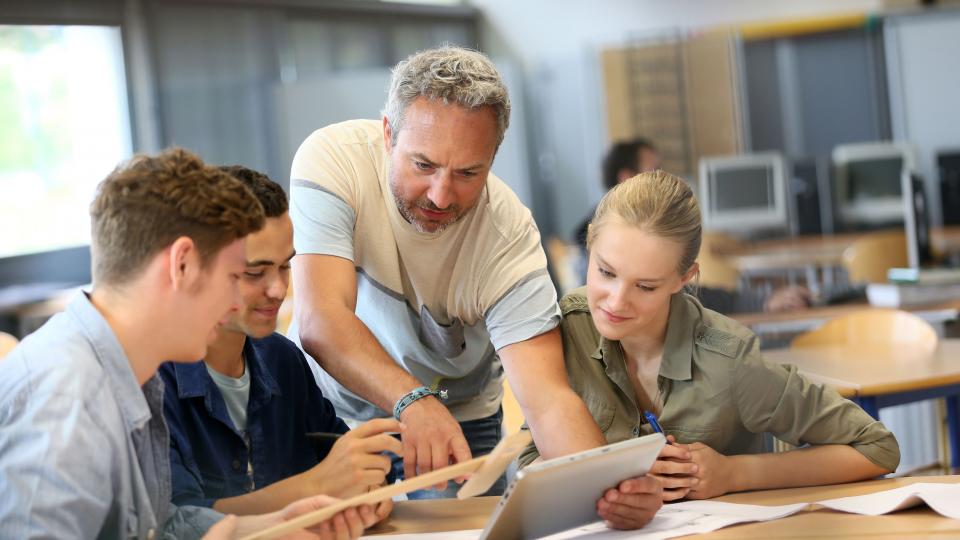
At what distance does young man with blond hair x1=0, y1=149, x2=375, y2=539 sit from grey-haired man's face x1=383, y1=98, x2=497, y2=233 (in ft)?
1.62

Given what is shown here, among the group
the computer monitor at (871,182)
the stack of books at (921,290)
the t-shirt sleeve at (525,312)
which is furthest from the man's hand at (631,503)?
the computer monitor at (871,182)

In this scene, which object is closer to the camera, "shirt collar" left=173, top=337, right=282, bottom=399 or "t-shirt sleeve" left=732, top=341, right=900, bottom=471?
"shirt collar" left=173, top=337, right=282, bottom=399

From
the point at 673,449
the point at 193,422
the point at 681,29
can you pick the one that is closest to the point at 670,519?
the point at 673,449

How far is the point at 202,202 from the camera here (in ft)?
4.41

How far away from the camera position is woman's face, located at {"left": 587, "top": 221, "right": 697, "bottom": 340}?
1867 millimetres

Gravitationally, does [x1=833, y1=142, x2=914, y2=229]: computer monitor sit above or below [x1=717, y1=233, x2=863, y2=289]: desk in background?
above

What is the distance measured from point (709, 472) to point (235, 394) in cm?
80

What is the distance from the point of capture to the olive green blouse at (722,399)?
1853 mm

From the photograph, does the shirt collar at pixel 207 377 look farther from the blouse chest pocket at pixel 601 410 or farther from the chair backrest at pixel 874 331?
the chair backrest at pixel 874 331

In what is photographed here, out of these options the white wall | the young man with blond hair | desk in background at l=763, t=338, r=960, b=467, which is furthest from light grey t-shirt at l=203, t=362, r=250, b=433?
the white wall

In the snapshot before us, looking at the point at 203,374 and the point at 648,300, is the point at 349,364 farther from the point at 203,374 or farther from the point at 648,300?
the point at 648,300

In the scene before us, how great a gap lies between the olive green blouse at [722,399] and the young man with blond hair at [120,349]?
714 millimetres

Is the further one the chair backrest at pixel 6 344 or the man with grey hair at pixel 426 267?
the chair backrest at pixel 6 344

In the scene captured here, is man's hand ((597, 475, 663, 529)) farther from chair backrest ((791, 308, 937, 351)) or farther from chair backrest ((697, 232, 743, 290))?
chair backrest ((697, 232, 743, 290))
